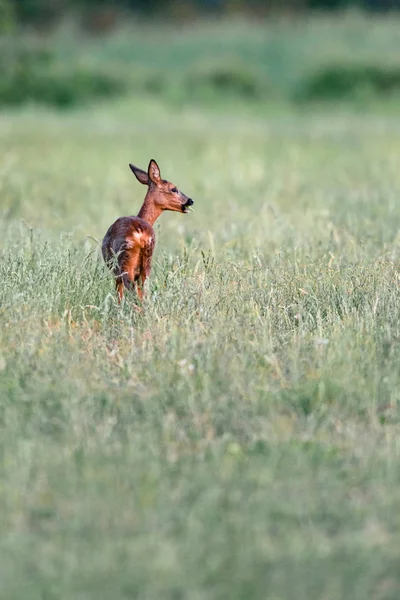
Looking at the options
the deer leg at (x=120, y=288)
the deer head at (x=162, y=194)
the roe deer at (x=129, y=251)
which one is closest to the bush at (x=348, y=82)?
the deer head at (x=162, y=194)

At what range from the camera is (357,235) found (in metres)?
10.1

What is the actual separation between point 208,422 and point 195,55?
31.7m

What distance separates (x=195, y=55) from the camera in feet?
119

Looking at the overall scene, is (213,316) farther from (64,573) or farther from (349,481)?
(64,573)

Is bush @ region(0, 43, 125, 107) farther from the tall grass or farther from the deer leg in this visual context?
the deer leg

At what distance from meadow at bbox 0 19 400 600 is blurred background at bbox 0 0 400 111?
1762 cm

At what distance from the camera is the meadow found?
13.6ft

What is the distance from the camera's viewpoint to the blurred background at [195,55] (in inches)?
1233

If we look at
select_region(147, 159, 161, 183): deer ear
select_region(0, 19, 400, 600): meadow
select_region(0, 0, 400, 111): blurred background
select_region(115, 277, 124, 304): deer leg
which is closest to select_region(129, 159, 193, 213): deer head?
select_region(147, 159, 161, 183): deer ear

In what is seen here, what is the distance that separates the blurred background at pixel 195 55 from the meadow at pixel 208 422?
57.8 feet

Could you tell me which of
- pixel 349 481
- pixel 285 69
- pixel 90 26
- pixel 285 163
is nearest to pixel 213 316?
pixel 349 481

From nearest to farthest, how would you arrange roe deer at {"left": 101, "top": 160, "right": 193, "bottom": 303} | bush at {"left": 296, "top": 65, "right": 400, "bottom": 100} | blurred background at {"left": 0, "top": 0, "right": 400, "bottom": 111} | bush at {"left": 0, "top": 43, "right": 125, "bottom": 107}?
roe deer at {"left": 101, "top": 160, "right": 193, "bottom": 303}, bush at {"left": 0, "top": 43, "right": 125, "bottom": 107}, blurred background at {"left": 0, "top": 0, "right": 400, "bottom": 111}, bush at {"left": 296, "top": 65, "right": 400, "bottom": 100}

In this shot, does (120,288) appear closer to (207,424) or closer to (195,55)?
(207,424)

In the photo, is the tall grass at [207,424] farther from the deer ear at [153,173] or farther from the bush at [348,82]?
the bush at [348,82]
